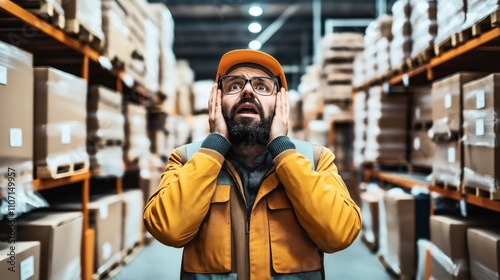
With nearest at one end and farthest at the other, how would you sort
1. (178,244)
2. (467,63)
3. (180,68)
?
(178,244) → (467,63) → (180,68)

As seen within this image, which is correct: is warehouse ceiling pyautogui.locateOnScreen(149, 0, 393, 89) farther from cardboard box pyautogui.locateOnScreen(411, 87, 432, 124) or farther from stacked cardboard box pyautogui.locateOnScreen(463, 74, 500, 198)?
stacked cardboard box pyautogui.locateOnScreen(463, 74, 500, 198)

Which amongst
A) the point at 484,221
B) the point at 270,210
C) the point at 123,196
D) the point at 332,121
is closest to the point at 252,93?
the point at 270,210

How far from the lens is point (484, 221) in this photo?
12.3 ft

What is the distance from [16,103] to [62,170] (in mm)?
1033

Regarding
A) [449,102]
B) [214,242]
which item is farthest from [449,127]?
[214,242]

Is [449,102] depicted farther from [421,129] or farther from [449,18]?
[421,129]

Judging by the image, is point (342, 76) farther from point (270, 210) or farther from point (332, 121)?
point (270, 210)

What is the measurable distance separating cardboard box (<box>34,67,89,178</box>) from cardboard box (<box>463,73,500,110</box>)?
10.5ft

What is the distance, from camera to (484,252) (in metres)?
3.08

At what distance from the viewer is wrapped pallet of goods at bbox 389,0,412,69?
5.31 meters

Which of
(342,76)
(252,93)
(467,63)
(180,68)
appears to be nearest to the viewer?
(252,93)

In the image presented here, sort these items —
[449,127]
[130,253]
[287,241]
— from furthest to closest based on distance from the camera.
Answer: [130,253] → [449,127] → [287,241]

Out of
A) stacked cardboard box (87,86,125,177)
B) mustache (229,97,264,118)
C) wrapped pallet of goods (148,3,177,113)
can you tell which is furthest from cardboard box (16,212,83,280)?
wrapped pallet of goods (148,3,177,113)

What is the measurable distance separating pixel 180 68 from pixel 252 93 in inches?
316
